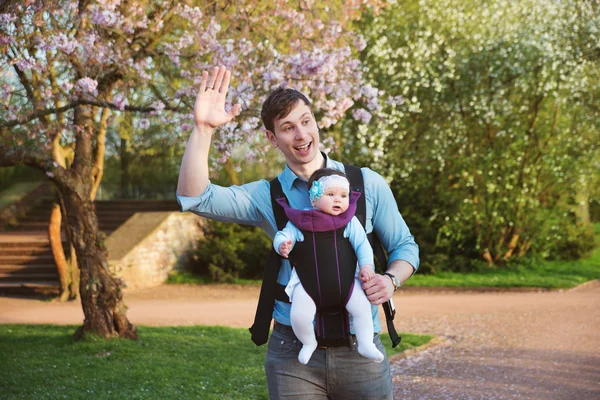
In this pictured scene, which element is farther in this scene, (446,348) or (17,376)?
(446,348)

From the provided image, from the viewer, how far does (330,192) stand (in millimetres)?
2535

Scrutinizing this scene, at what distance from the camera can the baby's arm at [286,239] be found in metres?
2.51

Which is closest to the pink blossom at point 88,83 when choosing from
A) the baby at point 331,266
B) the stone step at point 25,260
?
the baby at point 331,266

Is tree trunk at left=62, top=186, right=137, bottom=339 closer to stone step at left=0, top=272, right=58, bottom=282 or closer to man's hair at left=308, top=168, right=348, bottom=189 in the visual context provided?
man's hair at left=308, top=168, right=348, bottom=189

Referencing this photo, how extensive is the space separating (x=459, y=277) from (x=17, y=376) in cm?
1085

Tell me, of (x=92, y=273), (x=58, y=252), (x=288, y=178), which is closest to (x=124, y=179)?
(x=58, y=252)

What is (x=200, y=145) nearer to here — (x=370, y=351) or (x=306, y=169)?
(x=306, y=169)

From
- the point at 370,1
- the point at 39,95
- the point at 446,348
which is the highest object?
the point at 370,1

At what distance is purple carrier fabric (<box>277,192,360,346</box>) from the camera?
252cm

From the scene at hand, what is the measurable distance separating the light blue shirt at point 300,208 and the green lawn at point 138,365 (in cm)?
440

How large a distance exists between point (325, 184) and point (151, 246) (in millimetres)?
14554

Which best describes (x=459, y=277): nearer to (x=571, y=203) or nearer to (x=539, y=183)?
(x=539, y=183)

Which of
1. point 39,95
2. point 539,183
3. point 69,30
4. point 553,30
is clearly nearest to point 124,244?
point 39,95

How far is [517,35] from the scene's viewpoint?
675 inches
